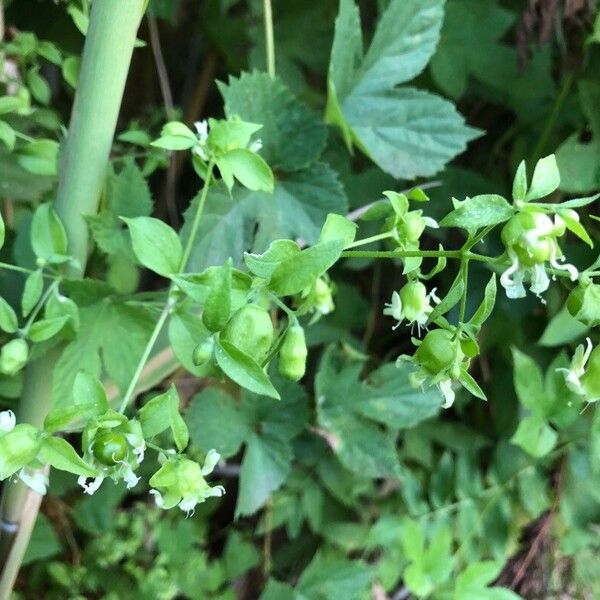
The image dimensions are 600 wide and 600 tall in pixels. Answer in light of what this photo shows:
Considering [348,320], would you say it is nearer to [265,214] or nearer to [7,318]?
[265,214]

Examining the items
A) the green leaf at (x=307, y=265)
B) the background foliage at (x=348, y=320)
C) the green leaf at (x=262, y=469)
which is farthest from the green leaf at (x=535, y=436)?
the green leaf at (x=307, y=265)

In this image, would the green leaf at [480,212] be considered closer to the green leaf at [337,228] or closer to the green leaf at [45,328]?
the green leaf at [337,228]

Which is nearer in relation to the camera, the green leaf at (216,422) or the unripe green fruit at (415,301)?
the unripe green fruit at (415,301)

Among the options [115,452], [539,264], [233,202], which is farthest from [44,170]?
[539,264]

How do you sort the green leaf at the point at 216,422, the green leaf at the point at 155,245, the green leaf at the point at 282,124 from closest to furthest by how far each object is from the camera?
the green leaf at the point at 155,245 → the green leaf at the point at 282,124 → the green leaf at the point at 216,422

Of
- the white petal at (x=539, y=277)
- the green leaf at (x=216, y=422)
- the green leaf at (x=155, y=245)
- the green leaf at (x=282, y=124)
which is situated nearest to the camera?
the white petal at (x=539, y=277)

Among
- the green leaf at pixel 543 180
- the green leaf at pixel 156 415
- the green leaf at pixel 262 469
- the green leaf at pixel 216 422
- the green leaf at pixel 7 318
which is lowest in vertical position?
the green leaf at pixel 262 469

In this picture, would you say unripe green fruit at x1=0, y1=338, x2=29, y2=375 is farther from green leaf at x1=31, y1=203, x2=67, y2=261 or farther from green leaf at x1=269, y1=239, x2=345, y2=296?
green leaf at x1=269, y1=239, x2=345, y2=296

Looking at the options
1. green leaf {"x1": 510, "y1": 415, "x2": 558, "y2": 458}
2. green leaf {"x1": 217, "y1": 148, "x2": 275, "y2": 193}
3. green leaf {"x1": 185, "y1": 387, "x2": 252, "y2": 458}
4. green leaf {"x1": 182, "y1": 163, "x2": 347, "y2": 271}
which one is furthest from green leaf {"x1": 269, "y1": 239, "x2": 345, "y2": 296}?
green leaf {"x1": 510, "y1": 415, "x2": 558, "y2": 458}
